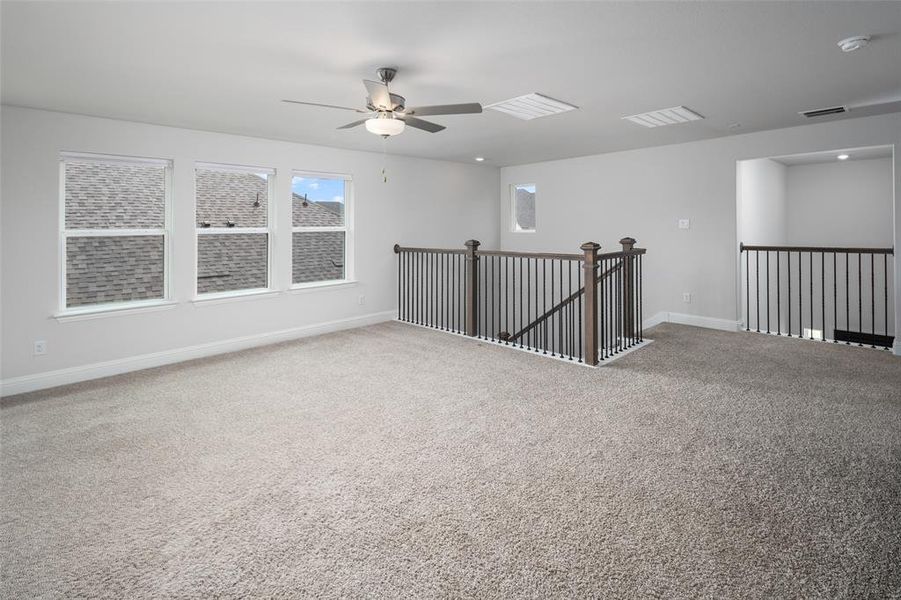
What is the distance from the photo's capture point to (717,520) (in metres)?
2.16

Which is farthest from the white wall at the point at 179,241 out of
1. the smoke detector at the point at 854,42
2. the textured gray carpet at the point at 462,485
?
the smoke detector at the point at 854,42

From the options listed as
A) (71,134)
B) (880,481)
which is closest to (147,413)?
(71,134)

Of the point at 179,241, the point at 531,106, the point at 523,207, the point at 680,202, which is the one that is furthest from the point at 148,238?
the point at 680,202

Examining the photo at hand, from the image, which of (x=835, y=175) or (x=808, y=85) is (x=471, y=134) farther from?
(x=835, y=175)

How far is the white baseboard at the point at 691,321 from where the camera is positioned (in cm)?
611

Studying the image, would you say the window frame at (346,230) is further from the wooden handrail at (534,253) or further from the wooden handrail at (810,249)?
the wooden handrail at (810,249)

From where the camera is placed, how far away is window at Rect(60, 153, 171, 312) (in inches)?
175

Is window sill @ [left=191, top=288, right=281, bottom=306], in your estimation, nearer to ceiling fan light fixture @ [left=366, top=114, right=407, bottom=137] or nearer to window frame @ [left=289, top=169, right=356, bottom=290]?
window frame @ [left=289, top=169, right=356, bottom=290]

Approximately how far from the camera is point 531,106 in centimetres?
429

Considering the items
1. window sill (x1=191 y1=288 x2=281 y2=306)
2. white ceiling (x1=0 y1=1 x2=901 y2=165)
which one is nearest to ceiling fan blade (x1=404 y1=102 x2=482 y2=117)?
white ceiling (x1=0 y1=1 x2=901 y2=165)

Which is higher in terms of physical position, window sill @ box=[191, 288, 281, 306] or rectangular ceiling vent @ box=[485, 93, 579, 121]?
rectangular ceiling vent @ box=[485, 93, 579, 121]

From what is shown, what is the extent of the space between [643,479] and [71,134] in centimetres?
525

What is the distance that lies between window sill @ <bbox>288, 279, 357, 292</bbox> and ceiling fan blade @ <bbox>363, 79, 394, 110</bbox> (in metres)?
3.35

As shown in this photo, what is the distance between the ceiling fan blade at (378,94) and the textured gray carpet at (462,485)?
2101mm
